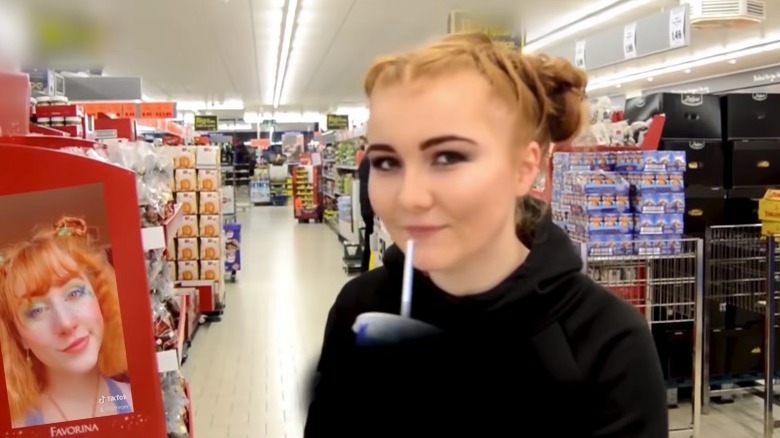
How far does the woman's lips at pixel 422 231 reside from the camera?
41.3 inches

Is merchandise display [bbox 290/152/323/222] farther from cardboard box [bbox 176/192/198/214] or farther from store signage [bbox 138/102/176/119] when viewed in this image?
cardboard box [bbox 176/192/198/214]

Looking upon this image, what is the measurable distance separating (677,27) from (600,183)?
5088 millimetres

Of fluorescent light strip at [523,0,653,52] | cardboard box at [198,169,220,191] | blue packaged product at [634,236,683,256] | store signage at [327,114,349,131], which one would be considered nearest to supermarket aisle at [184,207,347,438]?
cardboard box at [198,169,220,191]

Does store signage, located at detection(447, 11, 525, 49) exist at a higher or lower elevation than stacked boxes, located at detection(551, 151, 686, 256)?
higher

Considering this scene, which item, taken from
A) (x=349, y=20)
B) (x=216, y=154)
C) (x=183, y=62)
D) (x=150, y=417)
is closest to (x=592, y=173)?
(x=150, y=417)

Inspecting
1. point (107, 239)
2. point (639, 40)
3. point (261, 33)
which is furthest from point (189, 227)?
point (261, 33)

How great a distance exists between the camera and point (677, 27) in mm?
8375

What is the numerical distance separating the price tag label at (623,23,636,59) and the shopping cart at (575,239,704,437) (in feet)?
18.6

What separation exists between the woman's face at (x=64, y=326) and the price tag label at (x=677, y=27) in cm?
753

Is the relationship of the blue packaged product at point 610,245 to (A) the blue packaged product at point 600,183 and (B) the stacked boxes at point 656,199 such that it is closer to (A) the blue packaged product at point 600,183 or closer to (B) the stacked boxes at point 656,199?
(B) the stacked boxes at point 656,199

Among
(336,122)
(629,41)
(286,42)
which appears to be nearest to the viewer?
(629,41)

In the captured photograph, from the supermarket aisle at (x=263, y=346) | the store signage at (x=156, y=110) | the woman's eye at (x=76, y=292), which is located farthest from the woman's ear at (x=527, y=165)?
the store signage at (x=156, y=110)

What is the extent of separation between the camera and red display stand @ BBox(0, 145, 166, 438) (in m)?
2.19

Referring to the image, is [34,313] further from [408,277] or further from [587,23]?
[587,23]
